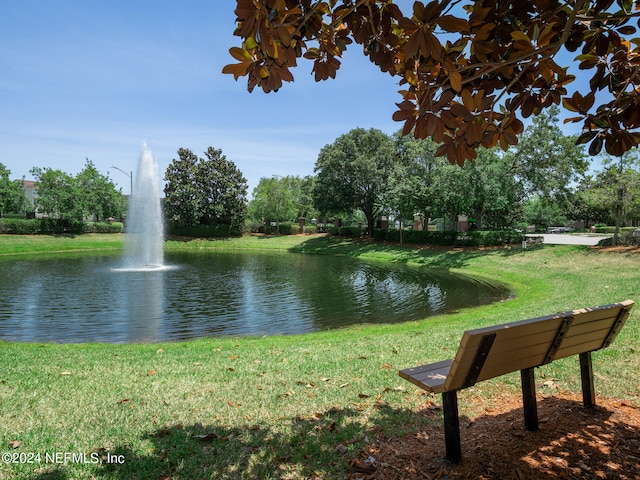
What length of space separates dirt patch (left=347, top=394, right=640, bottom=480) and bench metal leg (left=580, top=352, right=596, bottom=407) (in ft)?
0.24

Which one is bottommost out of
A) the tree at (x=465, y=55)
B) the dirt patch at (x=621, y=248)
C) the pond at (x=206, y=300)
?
the pond at (x=206, y=300)

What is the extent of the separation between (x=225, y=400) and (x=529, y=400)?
282cm

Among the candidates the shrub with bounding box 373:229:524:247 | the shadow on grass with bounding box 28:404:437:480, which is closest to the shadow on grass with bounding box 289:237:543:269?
the shrub with bounding box 373:229:524:247

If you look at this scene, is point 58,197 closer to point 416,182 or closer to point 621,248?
point 416,182

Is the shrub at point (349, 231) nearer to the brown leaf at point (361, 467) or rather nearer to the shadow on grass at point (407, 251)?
the shadow on grass at point (407, 251)

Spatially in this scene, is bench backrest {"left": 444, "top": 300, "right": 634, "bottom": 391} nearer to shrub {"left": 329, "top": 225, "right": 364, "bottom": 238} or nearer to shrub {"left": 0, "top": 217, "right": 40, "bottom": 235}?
shrub {"left": 329, "top": 225, "right": 364, "bottom": 238}

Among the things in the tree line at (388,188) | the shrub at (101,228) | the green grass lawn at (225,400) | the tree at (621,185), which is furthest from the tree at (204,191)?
the green grass lawn at (225,400)

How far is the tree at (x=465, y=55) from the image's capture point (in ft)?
7.59

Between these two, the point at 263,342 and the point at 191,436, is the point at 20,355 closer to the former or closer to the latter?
the point at 263,342

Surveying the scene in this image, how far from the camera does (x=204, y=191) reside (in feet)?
160

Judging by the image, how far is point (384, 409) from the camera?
385cm

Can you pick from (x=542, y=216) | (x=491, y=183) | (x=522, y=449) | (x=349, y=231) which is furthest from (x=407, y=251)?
(x=542, y=216)

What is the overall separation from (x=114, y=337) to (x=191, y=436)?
679 cm

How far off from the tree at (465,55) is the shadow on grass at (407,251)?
865 inches
